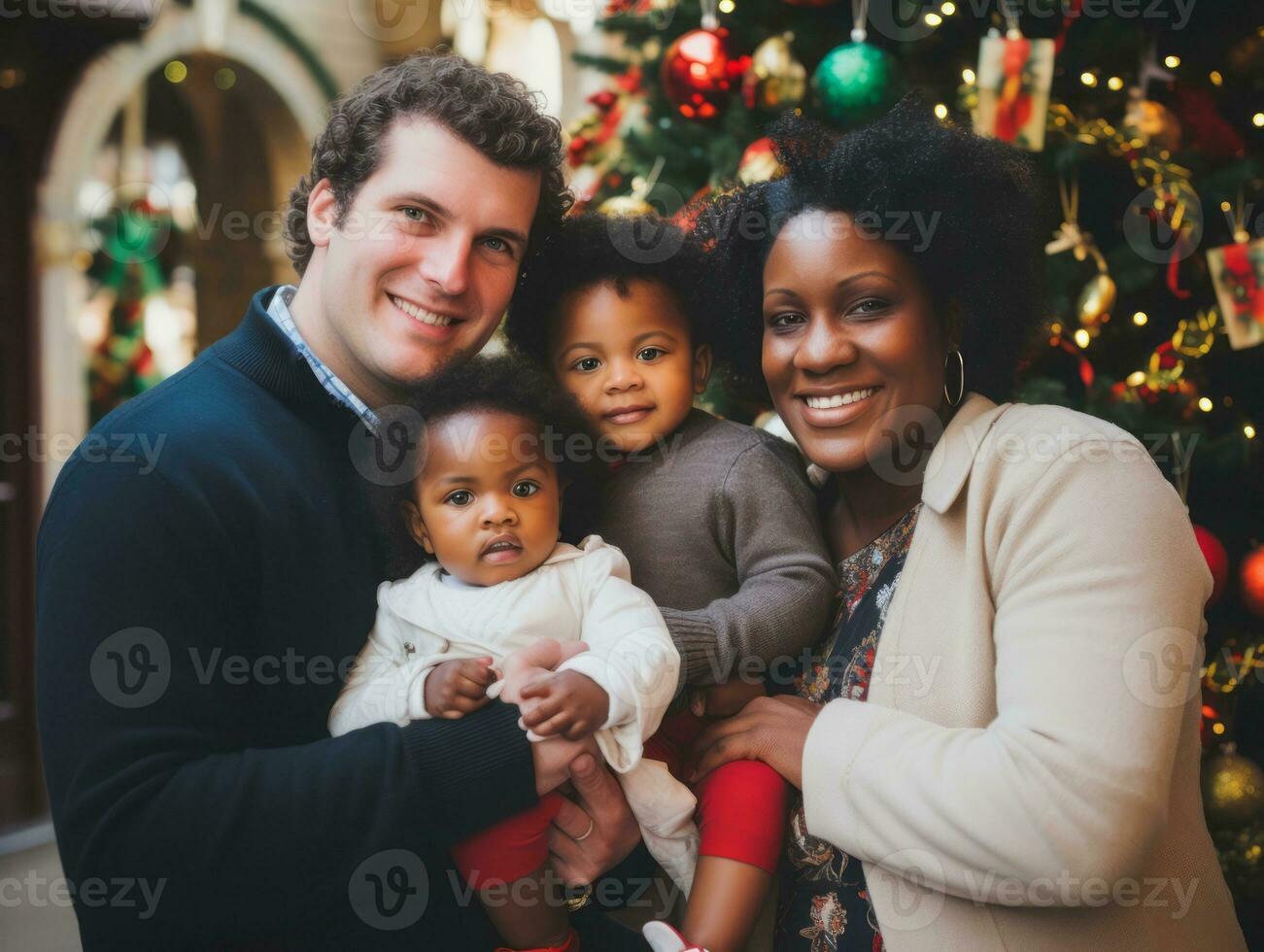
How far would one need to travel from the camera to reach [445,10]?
6500 mm

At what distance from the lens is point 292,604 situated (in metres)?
1.66

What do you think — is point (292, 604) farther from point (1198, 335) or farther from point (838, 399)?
point (1198, 335)

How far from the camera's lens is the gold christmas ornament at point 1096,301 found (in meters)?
2.87

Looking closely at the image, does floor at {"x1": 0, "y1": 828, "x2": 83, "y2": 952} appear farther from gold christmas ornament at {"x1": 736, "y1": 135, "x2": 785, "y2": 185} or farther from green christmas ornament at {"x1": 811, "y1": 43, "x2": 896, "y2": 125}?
green christmas ornament at {"x1": 811, "y1": 43, "x2": 896, "y2": 125}

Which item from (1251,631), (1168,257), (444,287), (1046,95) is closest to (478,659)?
(444,287)

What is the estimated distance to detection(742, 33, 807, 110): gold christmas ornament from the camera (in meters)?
2.98

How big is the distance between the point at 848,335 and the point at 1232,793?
200 cm

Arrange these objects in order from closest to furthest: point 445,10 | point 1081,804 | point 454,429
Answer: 1. point 1081,804
2. point 454,429
3. point 445,10

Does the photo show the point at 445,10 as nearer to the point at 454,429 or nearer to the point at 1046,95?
the point at 1046,95

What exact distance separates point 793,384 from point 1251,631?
2112 mm

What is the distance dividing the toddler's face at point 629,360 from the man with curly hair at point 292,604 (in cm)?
18

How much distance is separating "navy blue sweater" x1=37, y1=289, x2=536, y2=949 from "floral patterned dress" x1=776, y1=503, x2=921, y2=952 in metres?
0.48

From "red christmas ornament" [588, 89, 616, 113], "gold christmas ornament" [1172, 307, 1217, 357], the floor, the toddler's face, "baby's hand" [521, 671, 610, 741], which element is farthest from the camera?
the floor

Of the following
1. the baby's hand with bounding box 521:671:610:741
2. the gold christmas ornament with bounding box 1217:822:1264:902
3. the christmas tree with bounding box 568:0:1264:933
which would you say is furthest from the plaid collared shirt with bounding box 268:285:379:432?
the gold christmas ornament with bounding box 1217:822:1264:902
